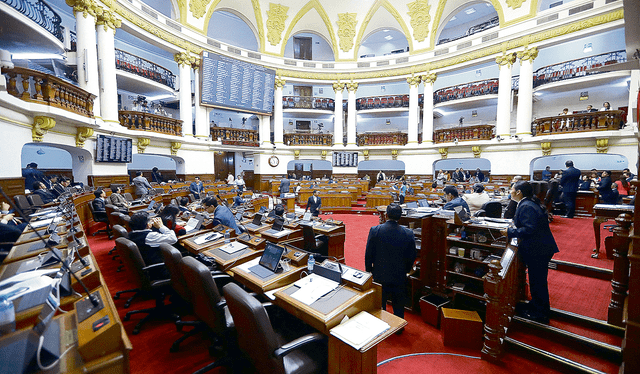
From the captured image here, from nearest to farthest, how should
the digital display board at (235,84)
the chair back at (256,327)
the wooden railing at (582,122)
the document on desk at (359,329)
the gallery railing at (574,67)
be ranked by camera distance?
the chair back at (256,327) → the document on desk at (359,329) → the wooden railing at (582,122) → the gallery railing at (574,67) → the digital display board at (235,84)

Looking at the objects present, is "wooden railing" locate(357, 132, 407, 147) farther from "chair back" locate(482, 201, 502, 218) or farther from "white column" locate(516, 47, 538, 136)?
"chair back" locate(482, 201, 502, 218)

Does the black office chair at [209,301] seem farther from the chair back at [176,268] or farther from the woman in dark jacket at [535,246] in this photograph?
the woman in dark jacket at [535,246]

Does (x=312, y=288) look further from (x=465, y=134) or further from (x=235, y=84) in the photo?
(x=465, y=134)

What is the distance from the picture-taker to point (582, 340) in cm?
262

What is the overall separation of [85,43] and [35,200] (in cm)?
605

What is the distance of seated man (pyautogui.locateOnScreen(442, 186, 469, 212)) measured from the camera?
14.4 ft

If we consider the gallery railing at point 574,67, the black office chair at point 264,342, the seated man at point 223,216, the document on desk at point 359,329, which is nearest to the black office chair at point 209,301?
the black office chair at point 264,342

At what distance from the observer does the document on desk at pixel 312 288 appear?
2.10m

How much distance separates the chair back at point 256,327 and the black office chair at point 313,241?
300 centimetres

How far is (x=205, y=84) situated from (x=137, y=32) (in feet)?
11.4

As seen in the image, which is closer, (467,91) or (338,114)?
(467,91)

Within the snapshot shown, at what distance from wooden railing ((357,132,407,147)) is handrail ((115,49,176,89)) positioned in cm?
1243

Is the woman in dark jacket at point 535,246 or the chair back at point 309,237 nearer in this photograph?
the woman in dark jacket at point 535,246

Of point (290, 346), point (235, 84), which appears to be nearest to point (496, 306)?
point (290, 346)
